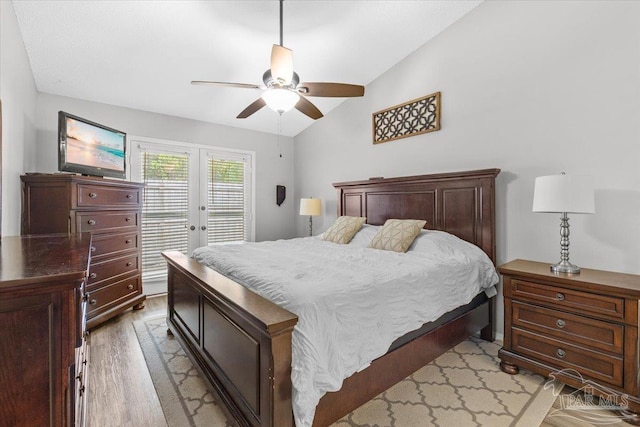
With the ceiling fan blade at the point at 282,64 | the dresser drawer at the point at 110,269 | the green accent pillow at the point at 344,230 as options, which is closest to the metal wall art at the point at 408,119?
the green accent pillow at the point at 344,230

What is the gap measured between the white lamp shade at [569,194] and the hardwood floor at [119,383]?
Answer: 2.88m

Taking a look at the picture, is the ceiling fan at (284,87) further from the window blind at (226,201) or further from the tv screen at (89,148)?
the window blind at (226,201)

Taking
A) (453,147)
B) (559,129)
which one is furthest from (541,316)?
(453,147)

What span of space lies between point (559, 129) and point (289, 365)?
2.74m

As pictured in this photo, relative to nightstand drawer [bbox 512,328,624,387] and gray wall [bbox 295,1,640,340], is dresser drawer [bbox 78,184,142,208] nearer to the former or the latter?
gray wall [bbox 295,1,640,340]

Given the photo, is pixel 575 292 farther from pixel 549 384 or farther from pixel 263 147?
pixel 263 147

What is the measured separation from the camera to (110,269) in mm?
3033

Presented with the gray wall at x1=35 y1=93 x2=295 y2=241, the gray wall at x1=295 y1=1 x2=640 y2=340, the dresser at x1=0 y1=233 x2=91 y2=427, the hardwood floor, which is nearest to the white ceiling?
the gray wall at x1=35 y1=93 x2=295 y2=241

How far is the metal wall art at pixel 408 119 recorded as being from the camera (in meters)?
3.27

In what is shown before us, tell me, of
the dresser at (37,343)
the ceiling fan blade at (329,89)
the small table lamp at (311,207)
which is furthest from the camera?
the small table lamp at (311,207)

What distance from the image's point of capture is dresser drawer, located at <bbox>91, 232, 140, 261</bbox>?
9.34 ft

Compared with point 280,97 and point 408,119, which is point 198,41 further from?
point 408,119

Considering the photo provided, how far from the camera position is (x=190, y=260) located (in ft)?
8.35

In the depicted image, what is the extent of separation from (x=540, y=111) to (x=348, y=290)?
2333mm
